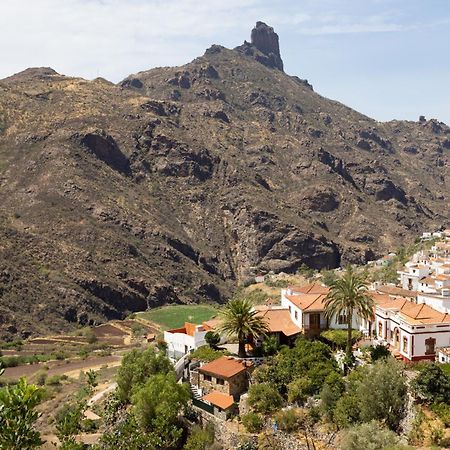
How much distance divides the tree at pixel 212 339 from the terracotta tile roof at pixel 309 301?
6.79 metres

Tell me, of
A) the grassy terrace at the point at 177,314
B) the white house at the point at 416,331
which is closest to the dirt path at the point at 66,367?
the grassy terrace at the point at 177,314

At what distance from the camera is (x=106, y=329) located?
335ft

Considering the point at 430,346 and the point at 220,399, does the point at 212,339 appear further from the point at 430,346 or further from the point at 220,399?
the point at 430,346

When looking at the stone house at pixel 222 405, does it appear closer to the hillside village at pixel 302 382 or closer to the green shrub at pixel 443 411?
the hillside village at pixel 302 382

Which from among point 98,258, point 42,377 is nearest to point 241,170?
point 98,258

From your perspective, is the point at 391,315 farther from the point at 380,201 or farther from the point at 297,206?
the point at 380,201

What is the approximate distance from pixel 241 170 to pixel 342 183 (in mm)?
37349

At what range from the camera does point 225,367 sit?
Answer: 38.4 m

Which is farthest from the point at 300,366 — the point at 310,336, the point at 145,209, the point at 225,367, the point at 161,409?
the point at 145,209

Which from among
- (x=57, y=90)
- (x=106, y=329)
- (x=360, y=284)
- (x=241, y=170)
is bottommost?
(x=106, y=329)

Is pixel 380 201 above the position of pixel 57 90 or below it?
below

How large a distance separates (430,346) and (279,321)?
12.2 meters

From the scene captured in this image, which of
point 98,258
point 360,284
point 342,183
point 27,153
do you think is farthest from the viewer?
point 342,183

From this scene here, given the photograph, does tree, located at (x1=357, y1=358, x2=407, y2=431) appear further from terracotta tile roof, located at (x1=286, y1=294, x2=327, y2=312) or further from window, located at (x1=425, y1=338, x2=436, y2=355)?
terracotta tile roof, located at (x1=286, y1=294, x2=327, y2=312)
